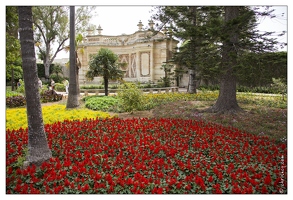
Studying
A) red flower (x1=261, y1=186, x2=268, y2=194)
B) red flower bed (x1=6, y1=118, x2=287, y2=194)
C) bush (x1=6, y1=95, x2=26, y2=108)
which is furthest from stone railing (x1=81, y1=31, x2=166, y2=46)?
red flower (x1=261, y1=186, x2=268, y2=194)

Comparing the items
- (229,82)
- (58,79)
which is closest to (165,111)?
(229,82)

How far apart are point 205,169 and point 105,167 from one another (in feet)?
4.68

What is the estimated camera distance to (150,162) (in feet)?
10.1

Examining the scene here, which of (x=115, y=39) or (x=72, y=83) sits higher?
(x=115, y=39)

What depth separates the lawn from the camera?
254 cm

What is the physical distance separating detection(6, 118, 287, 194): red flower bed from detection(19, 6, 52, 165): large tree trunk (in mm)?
203

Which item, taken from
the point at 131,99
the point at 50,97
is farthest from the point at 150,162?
the point at 50,97

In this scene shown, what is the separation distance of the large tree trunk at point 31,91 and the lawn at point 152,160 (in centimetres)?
21

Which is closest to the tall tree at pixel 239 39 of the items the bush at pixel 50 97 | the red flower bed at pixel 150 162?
the red flower bed at pixel 150 162

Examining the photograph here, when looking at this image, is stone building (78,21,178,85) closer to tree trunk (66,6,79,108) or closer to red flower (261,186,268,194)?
tree trunk (66,6,79,108)

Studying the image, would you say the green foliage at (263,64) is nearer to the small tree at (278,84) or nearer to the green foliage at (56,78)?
the small tree at (278,84)

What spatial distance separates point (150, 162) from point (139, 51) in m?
13.6

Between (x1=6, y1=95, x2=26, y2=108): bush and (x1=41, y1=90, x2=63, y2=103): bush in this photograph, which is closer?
(x1=6, y1=95, x2=26, y2=108): bush

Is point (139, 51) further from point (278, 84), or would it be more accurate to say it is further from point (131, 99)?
point (278, 84)
